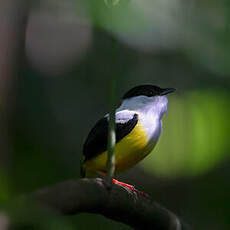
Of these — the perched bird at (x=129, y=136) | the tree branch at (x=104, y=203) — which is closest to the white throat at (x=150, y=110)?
the perched bird at (x=129, y=136)

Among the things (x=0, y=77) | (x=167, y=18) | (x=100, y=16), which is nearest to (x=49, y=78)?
(x=0, y=77)

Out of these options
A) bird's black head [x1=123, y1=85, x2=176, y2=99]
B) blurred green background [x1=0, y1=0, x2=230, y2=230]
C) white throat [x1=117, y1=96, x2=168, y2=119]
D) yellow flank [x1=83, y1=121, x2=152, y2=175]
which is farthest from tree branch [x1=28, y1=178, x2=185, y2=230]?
bird's black head [x1=123, y1=85, x2=176, y2=99]

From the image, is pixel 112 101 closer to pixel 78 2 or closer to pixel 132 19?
pixel 132 19

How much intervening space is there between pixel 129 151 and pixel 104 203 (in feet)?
3.54

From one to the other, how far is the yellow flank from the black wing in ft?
0.07

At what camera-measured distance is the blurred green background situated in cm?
172

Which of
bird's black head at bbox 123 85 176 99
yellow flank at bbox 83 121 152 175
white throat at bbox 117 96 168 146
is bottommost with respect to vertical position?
yellow flank at bbox 83 121 152 175

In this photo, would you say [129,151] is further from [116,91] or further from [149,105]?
[116,91]

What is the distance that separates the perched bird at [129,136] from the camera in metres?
2.23

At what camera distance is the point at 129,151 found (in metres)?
2.21

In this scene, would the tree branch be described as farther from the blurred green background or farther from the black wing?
the black wing

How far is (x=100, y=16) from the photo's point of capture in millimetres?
1327

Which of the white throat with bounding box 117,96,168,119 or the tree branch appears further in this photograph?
the white throat with bounding box 117,96,168,119

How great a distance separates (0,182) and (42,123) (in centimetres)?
351
